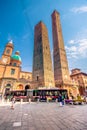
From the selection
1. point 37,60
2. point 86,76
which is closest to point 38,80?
point 37,60

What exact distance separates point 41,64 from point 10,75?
12001 mm

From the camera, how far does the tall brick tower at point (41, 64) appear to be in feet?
109

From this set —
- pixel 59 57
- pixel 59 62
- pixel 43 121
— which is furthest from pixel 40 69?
pixel 43 121

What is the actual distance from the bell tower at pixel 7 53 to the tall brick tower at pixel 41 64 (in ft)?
33.8

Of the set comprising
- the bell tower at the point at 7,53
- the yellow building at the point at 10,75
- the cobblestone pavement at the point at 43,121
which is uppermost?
the bell tower at the point at 7,53

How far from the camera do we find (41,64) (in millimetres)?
35812

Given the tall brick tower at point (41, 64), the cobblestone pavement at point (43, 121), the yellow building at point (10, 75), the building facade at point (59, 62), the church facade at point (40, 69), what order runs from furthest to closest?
the building facade at point (59, 62) < the tall brick tower at point (41, 64) < the church facade at point (40, 69) < the yellow building at point (10, 75) < the cobblestone pavement at point (43, 121)

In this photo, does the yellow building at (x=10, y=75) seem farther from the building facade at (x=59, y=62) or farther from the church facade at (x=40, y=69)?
the building facade at (x=59, y=62)

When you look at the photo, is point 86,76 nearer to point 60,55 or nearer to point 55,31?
point 60,55

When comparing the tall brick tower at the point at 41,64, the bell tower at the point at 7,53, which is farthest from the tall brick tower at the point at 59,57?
the bell tower at the point at 7,53

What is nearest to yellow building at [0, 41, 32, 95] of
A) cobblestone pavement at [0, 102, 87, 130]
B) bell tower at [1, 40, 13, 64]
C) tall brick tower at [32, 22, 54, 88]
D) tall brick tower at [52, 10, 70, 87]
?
bell tower at [1, 40, 13, 64]

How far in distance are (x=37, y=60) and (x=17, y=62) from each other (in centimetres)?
842

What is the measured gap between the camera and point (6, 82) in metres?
28.4

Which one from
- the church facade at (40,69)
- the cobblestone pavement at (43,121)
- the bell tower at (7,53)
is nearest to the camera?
the cobblestone pavement at (43,121)
